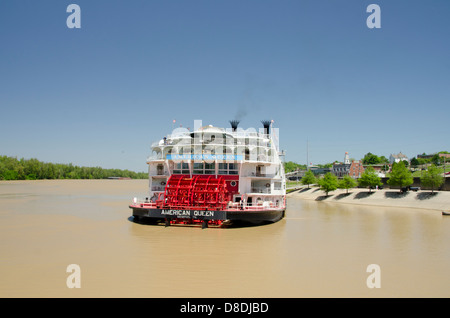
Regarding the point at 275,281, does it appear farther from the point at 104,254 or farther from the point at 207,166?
the point at 207,166

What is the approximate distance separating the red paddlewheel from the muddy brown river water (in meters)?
1.90

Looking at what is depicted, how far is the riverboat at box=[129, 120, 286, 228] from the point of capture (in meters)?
20.8

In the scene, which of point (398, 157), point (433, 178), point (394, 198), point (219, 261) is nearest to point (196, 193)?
point (219, 261)

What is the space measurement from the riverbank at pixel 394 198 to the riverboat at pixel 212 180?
2535 centimetres

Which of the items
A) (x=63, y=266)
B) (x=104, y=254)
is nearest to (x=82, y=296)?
(x=63, y=266)

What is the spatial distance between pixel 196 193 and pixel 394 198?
1451 inches

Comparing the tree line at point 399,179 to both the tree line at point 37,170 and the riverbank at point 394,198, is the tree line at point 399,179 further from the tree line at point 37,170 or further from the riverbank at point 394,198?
the tree line at point 37,170

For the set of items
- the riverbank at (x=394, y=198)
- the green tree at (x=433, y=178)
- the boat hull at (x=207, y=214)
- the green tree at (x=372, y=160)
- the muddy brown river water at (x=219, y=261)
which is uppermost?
the green tree at (x=372, y=160)

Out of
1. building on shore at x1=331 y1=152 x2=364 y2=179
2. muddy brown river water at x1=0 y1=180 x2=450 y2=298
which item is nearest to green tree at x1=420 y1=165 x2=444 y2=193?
muddy brown river water at x1=0 y1=180 x2=450 y2=298

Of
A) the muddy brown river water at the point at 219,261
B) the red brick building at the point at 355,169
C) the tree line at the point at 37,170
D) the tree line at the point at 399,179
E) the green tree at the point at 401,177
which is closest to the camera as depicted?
the muddy brown river water at the point at 219,261

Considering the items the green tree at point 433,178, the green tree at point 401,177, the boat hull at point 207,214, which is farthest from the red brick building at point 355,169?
the boat hull at point 207,214

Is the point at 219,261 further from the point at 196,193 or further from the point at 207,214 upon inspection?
the point at 196,193

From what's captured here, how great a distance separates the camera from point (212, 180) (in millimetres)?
23422

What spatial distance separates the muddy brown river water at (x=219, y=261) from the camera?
32.7 ft
